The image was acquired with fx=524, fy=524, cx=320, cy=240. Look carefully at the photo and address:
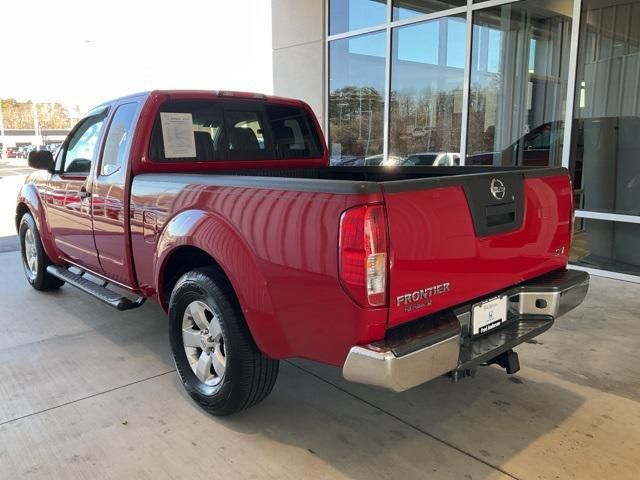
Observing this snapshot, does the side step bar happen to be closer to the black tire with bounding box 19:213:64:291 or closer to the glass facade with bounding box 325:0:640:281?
the black tire with bounding box 19:213:64:291

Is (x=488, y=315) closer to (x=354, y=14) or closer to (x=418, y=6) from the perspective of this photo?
(x=418, y=6)

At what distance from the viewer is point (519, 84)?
7.57m

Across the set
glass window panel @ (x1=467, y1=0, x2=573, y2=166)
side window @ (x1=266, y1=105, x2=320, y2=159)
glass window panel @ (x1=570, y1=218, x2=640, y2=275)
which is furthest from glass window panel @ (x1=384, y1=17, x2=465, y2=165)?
side window @ (x1=266, y1=105, x2=320, y2=159)

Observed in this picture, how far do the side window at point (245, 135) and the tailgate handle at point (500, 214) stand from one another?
2177 millimetres

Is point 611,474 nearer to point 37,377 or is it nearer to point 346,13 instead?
point 37,377

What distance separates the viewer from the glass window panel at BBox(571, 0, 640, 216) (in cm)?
627

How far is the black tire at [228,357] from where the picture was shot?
8.89ft

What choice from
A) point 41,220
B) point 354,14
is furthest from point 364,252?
point 354,14

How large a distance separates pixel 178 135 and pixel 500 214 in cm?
229

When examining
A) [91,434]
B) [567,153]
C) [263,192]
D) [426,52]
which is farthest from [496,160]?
[91,434]

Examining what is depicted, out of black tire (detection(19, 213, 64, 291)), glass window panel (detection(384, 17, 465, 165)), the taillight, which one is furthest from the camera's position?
glass window panel (detection(384, 17, 465, 165))

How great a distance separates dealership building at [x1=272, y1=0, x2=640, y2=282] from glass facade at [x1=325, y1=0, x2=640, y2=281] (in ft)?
0.05

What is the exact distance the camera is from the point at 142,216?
3428mm

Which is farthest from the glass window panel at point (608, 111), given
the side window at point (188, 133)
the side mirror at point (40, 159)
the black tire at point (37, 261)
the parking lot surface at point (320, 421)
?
the black tire at point (37, 261)
